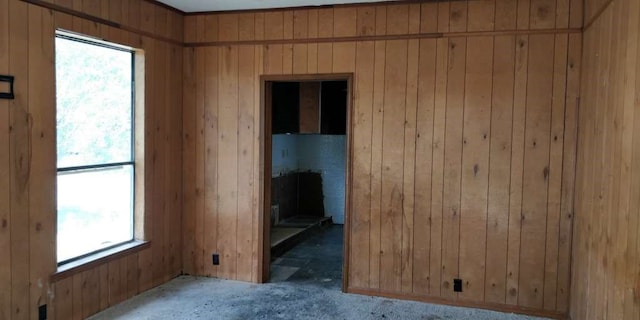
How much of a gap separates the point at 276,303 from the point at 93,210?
1659 millimetres

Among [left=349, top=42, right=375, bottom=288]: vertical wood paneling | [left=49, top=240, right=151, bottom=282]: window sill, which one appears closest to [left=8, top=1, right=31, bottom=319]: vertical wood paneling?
[left=49, top=240, right=151, bottom=282]: window sill

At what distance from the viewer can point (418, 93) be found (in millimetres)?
3938


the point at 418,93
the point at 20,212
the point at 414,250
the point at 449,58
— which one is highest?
the point at 449,58

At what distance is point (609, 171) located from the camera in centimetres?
262

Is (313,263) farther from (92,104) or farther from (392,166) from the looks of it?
(92,104)

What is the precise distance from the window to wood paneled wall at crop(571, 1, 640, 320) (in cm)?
348

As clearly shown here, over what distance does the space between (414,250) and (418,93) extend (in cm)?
135

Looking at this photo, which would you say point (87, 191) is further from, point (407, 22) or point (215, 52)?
point (407, 22)

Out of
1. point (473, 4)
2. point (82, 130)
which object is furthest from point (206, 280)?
point (473, 4)

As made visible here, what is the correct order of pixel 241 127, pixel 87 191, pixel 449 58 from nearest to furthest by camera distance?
pixel 87 191 → pixel 449 58 → pixel 241 127

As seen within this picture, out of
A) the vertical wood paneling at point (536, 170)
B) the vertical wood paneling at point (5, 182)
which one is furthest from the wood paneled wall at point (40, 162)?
the vertical wood paneling at point (536, 170)

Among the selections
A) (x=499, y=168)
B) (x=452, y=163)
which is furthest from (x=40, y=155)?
(x=499, y=168)

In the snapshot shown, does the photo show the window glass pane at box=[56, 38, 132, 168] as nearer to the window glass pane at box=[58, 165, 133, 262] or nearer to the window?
the window

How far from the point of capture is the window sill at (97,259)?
129 inches
